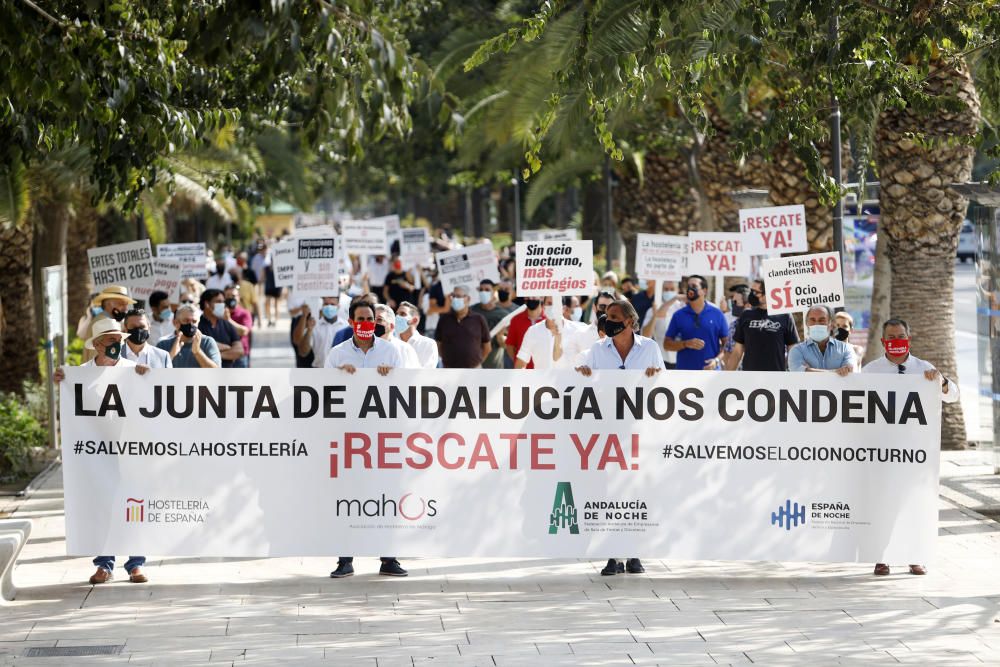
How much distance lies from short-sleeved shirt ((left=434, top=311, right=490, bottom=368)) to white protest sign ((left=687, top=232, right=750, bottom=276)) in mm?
2826

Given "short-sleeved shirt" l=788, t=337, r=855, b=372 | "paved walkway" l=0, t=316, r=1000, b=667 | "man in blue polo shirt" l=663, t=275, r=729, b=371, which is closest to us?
"paved walkway" l=0, t=316, r=1000, b=667

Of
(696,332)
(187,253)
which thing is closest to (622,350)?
(696,332)

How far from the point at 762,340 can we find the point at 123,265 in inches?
267

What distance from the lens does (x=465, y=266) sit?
1752 centimetres

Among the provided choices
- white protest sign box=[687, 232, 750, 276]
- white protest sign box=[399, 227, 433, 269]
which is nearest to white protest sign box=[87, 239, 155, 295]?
white protest sign box=[687, 232, 750, 276]

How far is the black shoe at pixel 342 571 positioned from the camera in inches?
376

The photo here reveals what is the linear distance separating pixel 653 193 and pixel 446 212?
35816 mm

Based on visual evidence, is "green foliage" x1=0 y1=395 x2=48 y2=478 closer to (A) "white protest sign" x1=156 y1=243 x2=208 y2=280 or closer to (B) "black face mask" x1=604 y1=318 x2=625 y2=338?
(A) "white protest sign" x1=156 y1=243 x2=208 y2=280

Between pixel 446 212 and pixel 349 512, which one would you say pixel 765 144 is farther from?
pixel 446 212

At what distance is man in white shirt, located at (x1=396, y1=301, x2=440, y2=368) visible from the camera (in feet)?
43.0

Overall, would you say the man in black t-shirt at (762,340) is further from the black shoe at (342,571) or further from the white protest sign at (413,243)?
the white protest sign at (413,243)

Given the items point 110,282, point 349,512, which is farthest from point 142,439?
point 110,282

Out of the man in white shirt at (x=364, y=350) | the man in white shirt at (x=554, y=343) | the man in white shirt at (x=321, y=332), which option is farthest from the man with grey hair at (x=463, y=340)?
the man in white shirt at (x=364, y=350)

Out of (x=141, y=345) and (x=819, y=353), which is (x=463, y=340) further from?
(x=141, y=345)
